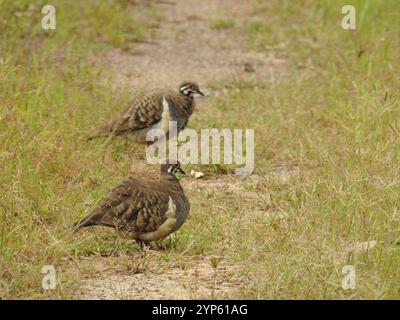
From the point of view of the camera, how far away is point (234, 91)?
10594 millimetres

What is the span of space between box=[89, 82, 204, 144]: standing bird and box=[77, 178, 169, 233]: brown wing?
2.03m

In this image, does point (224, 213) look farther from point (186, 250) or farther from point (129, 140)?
point (129, 140)

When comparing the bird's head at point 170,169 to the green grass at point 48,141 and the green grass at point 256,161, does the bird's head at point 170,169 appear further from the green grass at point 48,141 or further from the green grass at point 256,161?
the green grass at point 48,141

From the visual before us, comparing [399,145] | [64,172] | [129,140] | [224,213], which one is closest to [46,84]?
[129,140]

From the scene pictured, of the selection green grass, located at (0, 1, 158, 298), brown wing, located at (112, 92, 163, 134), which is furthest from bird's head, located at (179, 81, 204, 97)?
green grass, located at (0, 1, 158, 298)

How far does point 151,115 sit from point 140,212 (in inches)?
96.8

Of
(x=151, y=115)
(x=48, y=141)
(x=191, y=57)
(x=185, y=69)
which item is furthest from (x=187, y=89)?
(x=191, y=57)

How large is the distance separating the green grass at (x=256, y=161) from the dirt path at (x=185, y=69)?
0.12 metres

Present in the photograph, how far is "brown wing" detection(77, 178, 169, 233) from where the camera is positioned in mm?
6410

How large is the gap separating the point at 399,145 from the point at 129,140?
2.41m

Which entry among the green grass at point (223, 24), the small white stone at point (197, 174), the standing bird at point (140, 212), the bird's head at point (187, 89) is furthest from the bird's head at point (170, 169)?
the green grass at point (223, 24)

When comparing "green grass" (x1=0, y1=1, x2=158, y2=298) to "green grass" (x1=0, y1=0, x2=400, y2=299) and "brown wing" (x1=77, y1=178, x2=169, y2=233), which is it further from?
"brown wing" (x1=77, y1=178, x2=169, y2=233)

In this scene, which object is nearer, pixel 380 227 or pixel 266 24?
pixel 380 227

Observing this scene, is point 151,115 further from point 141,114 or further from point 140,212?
point 140,212
